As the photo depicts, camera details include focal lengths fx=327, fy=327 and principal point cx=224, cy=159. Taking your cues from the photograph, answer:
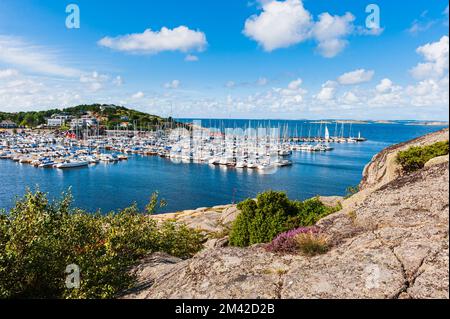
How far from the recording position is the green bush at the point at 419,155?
16.2m

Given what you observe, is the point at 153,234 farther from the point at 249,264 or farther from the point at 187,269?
the point at 249,264

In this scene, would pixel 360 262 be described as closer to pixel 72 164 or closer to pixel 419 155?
pixel 419 155

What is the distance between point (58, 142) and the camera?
152 metres

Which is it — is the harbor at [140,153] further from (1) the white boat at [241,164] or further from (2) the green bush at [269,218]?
(2) the green bush at [269,218]

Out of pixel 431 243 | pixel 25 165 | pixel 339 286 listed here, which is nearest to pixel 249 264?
pixel 339 286

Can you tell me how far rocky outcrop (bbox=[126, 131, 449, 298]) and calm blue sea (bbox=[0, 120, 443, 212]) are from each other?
50.5 meters

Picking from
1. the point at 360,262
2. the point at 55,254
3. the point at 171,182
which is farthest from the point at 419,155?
the point at 171,182

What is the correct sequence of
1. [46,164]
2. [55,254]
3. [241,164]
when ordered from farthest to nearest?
[241,164] → [46,164] → [55,254]

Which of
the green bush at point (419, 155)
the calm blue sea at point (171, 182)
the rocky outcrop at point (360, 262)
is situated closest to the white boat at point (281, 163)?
the calm blue sea at point (171, 182)

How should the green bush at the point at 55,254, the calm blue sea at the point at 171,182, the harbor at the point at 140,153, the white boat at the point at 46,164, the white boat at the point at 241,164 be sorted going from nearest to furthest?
the green bush at the point at 55,254 < the calm blue sea at the point at 171,182 < the white boat at the point at 46,164 < the white boat at the point at 241,164 < the harbor at the point at 140,153

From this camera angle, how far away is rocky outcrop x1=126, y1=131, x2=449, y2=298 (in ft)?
25.6

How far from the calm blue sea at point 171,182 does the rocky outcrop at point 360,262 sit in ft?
166

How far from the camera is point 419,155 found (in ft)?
55.9

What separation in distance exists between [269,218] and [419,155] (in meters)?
8.90
